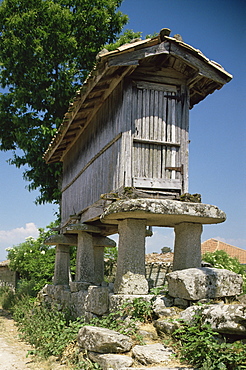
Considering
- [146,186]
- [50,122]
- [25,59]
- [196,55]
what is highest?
[25,59]

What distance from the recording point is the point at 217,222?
20.5 feet

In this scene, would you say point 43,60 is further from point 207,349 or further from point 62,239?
point 207,349

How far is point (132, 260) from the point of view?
601 centimetres

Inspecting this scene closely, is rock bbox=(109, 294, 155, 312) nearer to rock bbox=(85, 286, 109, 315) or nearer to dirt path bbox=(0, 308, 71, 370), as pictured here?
rock bbox=(85, 286, 109, 315)

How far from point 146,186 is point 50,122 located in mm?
7992

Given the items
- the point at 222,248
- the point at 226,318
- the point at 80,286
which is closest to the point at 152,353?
the point at 226,318

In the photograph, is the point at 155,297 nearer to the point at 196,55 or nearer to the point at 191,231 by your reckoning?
the point at 191,231

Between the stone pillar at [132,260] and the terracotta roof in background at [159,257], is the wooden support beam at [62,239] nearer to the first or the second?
the terracotta roof in background at [159,257]

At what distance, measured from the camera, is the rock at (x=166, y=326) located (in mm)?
4898

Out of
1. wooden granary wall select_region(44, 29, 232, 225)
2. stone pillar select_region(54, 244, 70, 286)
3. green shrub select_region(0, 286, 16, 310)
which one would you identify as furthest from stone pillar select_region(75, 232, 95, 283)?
green shrub select_region(0, 286, 16, 310)

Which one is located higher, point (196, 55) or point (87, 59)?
point (87, 59)

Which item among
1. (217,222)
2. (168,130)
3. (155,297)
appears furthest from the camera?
(168,130)

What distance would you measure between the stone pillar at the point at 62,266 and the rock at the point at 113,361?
18.3ft

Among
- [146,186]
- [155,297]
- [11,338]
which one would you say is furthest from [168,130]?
[11,338]
